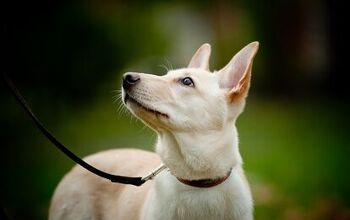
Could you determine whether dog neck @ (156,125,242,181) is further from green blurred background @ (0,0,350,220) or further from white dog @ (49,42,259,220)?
green blurred background @ (0,0,350,220)

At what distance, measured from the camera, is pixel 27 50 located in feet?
35.6

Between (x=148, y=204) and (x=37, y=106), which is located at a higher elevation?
(x=148, y=204)

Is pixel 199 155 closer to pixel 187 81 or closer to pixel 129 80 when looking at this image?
pixel 187 81

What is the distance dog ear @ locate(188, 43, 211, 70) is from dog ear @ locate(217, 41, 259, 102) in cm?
31

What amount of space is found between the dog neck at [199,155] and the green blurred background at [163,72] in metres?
2.70

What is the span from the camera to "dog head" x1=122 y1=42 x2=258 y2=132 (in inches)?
163

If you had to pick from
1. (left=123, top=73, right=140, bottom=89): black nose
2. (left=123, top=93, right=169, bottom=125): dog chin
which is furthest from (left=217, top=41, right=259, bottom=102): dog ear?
(left=123, top=73, right=140, bottom=89): black nose

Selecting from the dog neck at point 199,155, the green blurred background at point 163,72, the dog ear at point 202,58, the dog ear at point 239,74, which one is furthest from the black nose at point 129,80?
the green blurred background at point 163,72

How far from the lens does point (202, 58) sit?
507cm

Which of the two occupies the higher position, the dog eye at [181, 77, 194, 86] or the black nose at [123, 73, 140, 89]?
the black nose at [123, 73, 140, 89]

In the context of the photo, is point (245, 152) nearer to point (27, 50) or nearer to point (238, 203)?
point (27, 50)

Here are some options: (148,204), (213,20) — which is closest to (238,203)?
(148,204)

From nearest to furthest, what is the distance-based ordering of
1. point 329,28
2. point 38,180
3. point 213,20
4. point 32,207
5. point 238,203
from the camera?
point 238,203
point 32,207
point 38,180
point 329,28
point 213,20

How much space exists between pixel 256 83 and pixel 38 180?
8631mm
